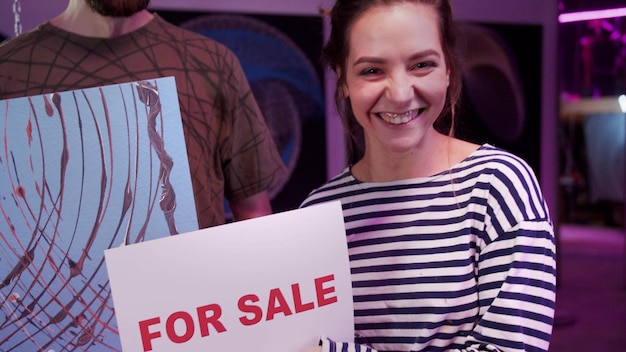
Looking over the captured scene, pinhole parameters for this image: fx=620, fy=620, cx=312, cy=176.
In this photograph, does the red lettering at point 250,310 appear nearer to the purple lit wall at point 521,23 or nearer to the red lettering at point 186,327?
the red lettering at point 186,327

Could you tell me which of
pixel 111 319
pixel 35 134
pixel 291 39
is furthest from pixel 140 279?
pixel 291 39

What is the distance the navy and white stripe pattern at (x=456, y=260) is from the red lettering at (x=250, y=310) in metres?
0.11

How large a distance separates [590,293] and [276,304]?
4282 mm

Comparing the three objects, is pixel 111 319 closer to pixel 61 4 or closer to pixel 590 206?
pixel 61 4

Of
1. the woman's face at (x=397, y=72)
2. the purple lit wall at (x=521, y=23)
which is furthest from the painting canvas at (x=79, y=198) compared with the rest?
the purple lit wall at (x=521, y=23)

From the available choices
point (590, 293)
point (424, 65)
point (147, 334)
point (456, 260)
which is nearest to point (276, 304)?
point (147, 334)

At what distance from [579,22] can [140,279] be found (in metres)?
5.16

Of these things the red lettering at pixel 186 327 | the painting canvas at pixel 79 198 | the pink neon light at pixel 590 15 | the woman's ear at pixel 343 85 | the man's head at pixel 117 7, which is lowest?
the red lettering at pixel 186 327

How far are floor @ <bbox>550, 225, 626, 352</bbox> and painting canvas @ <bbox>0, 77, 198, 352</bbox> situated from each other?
3.13m

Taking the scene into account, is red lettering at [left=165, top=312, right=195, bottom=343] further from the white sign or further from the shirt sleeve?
the shirt sleeve

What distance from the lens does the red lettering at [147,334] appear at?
0.78m

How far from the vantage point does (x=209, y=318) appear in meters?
0.81

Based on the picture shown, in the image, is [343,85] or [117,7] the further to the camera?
[343,85]

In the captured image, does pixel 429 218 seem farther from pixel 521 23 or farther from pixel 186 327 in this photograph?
pixel 521 23
